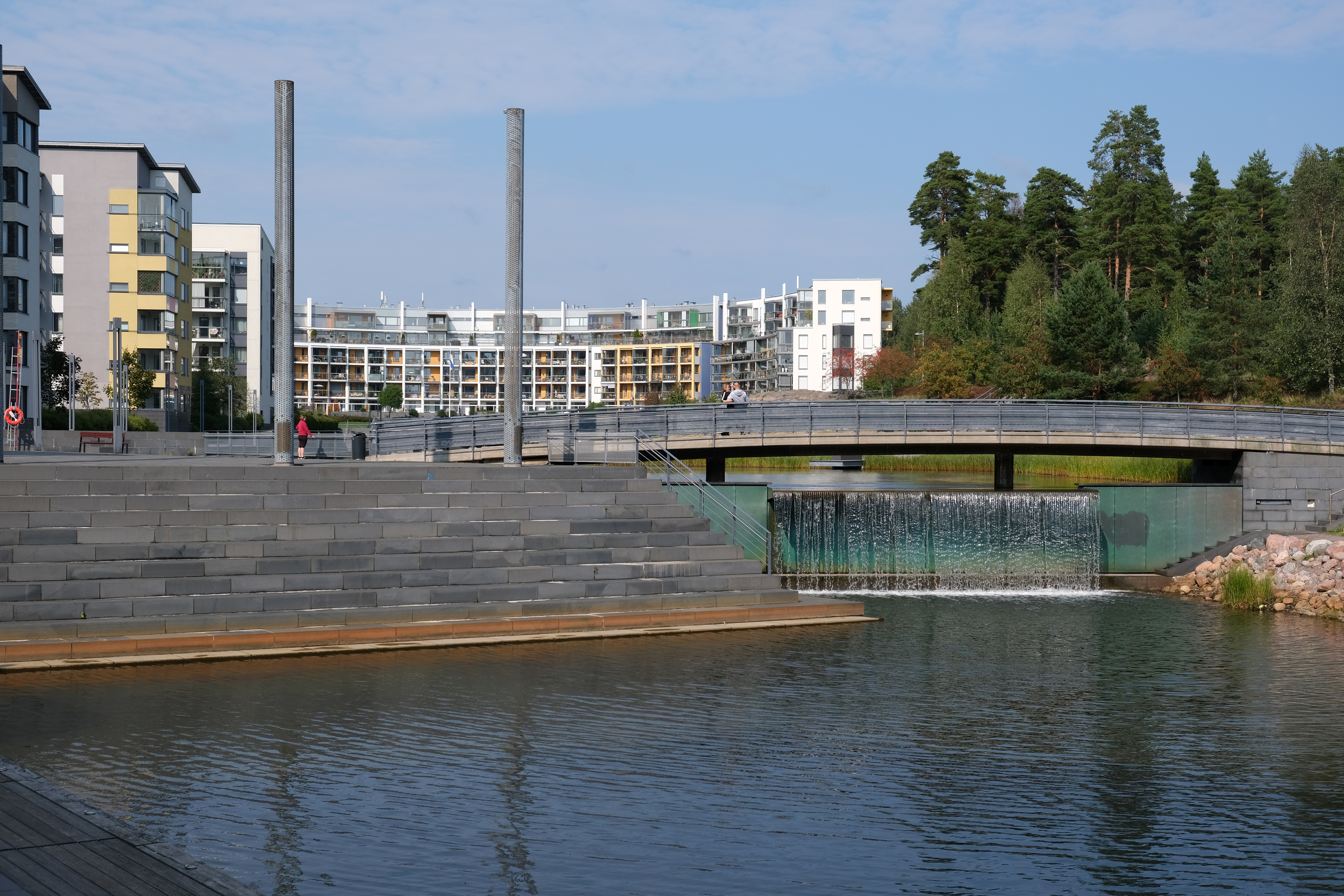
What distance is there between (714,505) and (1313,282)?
47.1 metres

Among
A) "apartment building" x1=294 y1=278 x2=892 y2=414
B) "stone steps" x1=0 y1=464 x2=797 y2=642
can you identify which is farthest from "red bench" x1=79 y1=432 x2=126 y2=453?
"apartment building" x1=294 y1=278 x2=892 y2=414

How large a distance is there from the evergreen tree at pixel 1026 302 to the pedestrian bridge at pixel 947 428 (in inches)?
1516

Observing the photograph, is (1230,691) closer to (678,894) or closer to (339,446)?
(678,894)

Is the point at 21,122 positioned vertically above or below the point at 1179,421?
above

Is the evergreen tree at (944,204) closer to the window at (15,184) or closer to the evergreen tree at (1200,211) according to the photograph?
the evergreen tree at (1200,211)

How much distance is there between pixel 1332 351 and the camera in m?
61.2

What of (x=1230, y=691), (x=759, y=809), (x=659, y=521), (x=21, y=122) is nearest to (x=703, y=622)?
(x=659, y=521)

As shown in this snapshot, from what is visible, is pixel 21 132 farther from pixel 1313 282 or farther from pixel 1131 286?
pixel 1131 286

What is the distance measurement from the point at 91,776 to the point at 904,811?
782cm

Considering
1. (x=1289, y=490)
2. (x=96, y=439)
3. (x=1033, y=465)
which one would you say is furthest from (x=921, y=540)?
(x=96, y=439)

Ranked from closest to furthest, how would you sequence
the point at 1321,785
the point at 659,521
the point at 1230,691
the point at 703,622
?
1. the point at 1321,785
2. the point at 1230,691
3. the point at 703,622
4. the point at 659,521

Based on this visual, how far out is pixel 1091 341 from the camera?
6775 cm

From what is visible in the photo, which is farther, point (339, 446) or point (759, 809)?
point (339, 446)

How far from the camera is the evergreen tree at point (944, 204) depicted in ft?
340
